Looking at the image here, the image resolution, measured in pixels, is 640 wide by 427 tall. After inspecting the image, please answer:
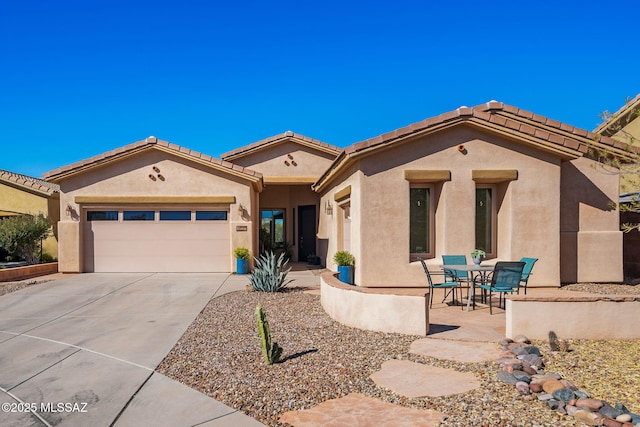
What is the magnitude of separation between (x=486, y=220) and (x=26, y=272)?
596 inches

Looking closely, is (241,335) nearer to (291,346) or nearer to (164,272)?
(291,346)

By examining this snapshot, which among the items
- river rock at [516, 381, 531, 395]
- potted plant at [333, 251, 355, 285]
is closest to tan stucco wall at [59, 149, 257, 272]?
potted plant at [333, 251, 355, 285]

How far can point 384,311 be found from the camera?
6848 millimetres

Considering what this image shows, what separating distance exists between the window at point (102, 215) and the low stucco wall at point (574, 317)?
13849 millimetres

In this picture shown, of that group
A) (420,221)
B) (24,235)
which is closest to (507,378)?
(420,221)

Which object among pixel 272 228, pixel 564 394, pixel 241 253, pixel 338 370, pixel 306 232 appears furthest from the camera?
pixel 272 228

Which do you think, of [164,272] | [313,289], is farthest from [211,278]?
[313,289]

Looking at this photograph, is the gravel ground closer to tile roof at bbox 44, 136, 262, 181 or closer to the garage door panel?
the garage door panel

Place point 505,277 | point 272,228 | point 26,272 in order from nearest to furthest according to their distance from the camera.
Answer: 1. point 505,277
2. point 26,272
3. point 272,228

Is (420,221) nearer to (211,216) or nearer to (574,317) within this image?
(574,317)

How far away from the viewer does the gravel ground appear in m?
4.10

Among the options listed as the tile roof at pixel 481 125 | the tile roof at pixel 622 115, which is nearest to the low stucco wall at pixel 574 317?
the tile roof at pixel 622 115

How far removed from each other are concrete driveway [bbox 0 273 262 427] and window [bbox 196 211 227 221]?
14.4ft

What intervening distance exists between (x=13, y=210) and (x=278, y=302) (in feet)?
50.0
